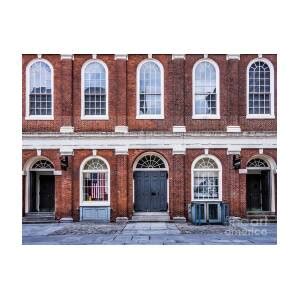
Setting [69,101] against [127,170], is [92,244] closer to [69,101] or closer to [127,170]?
[127,170]

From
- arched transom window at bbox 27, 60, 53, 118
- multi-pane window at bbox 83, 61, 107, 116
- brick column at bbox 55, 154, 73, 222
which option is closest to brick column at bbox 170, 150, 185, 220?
multi-pane window at bbox 83, 61, 107, 116

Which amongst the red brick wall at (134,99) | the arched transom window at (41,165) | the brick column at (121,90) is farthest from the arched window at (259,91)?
the arched transom window at (41,165)

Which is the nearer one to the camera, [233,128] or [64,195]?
[64,195]

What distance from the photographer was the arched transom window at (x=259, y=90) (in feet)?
48.6

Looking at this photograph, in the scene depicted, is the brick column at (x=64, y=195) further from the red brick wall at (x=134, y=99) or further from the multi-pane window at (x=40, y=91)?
the multi-pane window at (x=40, y=91)

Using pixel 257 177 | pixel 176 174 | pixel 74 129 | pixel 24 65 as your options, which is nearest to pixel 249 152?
pixel 257 177

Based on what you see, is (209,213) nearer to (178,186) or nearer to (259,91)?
(178,186)

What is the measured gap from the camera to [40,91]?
594 inches

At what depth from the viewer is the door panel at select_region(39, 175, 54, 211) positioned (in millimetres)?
15797

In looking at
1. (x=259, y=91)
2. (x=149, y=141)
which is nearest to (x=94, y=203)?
(x=149, y=141)

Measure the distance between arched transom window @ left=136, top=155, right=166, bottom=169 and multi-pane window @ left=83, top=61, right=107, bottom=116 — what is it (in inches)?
91.9

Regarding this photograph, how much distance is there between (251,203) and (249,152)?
6.55ft

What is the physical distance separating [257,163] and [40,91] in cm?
875

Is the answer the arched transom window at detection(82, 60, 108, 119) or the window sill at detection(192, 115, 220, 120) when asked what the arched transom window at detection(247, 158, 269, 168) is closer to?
the window sill at detection(192, 115, 220, 120)
